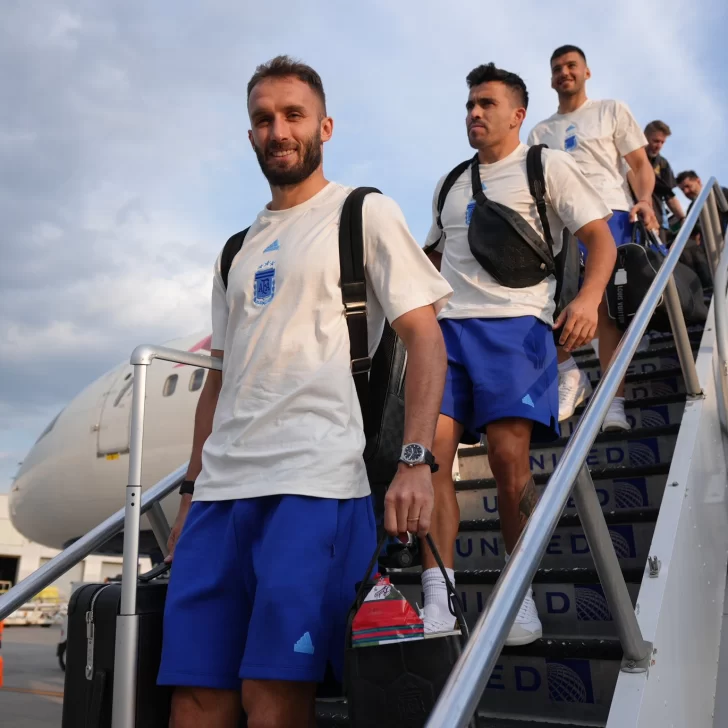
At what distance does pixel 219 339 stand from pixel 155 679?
85 cm

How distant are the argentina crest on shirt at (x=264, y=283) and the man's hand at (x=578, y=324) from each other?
105cm

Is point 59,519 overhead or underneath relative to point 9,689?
overhead

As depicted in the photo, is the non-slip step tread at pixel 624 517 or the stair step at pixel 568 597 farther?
the non-slip step tread at pixel 624 517

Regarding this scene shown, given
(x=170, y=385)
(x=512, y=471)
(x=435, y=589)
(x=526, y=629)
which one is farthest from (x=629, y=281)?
(x=170, y=385)

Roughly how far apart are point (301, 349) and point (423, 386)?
0.28 m

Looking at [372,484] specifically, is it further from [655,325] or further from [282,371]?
[655,325]

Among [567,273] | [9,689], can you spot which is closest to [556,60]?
[567,273]

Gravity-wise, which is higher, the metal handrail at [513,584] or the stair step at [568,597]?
the metal handrail at [513,584]

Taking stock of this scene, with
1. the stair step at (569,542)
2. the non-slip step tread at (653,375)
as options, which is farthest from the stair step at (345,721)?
the non-slip step tread at (653,375)

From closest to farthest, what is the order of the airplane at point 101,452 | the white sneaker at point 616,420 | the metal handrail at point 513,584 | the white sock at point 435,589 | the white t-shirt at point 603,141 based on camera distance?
the metal handrail at point 513,584 < the white sock at point 435,589 < the white sneaker at point 616,420 < the white t-shirt at point 603,141 < the airplane at point 101,452

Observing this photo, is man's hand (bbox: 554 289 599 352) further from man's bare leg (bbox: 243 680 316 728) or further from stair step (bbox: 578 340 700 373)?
stair step (bbox: 578 340 700 373)

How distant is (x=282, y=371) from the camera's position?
1806mm

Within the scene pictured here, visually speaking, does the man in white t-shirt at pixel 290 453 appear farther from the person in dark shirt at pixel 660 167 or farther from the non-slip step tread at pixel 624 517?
the person in dark shirt at pixel 660 167

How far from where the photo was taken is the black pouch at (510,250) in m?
2.84
